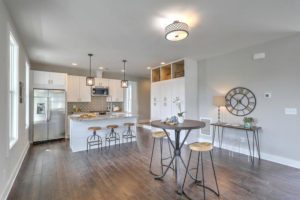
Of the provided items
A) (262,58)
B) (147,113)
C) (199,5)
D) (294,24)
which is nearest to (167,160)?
(199,5)

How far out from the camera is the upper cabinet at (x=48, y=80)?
17.6 feet

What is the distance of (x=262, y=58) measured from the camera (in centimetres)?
388

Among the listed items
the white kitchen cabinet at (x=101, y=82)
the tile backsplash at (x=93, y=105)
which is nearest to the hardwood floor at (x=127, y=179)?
the tile backsplash at (x=93, y=105)

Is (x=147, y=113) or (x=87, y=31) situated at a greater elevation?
(x=87, y=31)

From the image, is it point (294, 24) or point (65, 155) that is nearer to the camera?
point (294, 24)

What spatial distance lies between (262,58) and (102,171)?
4.42 meters

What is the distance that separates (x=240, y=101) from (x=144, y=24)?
10.4ft

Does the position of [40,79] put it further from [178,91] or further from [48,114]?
[178,91]

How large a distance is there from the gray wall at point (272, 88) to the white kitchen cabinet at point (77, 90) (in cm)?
500

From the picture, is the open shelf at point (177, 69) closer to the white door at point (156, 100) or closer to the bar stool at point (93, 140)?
the white door at point (156, 100)

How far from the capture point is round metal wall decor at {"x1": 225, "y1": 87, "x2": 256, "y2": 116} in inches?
161

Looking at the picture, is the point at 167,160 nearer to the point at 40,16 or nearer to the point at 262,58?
the point at 262,58

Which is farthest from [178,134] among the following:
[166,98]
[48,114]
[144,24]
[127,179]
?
[48,114]

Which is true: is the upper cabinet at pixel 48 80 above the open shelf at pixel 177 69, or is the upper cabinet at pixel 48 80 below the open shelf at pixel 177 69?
below
